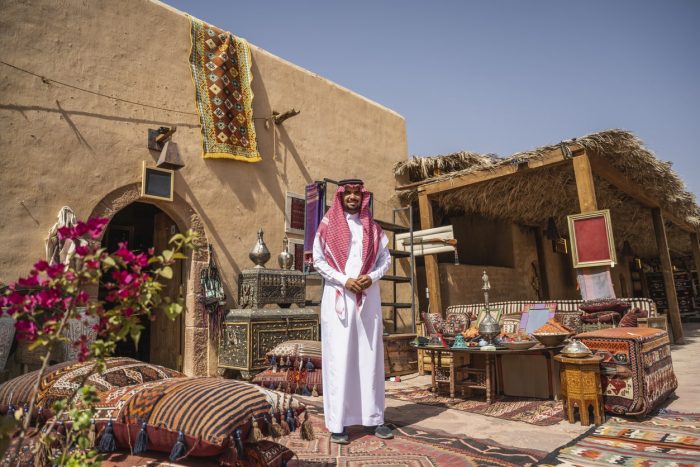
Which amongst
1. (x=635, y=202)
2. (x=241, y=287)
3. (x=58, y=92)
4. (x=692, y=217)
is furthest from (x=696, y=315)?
(x=58, y=92)

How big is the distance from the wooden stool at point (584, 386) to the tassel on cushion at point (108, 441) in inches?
117

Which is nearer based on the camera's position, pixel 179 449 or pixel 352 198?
pixel 179 449

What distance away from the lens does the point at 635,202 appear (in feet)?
32.0

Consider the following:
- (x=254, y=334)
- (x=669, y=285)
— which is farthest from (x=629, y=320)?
(x=669, y=285)

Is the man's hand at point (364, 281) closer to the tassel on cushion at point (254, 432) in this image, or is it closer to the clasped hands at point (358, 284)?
the clasped hands at point (358, 284)

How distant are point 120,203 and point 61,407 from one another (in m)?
4.41

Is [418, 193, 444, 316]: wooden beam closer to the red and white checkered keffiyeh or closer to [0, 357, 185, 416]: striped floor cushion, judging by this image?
the red and white checkered keffiyeh

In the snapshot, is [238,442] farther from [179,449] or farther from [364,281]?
[364,281]

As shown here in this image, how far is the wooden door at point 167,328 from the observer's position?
6094 mm

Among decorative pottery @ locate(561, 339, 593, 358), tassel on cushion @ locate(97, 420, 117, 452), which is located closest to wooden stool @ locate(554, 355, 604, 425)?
decorative pottery @ locate(561, 339, 593, 358)

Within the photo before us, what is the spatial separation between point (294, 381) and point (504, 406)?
2042mm

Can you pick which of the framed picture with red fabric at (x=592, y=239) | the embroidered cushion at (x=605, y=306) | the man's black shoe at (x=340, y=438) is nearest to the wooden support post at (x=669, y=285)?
the framed picture with red fabric at (x=592, y=239)

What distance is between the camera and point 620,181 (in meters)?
7.42

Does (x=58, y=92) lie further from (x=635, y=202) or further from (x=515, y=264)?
(x=635, y=202)
